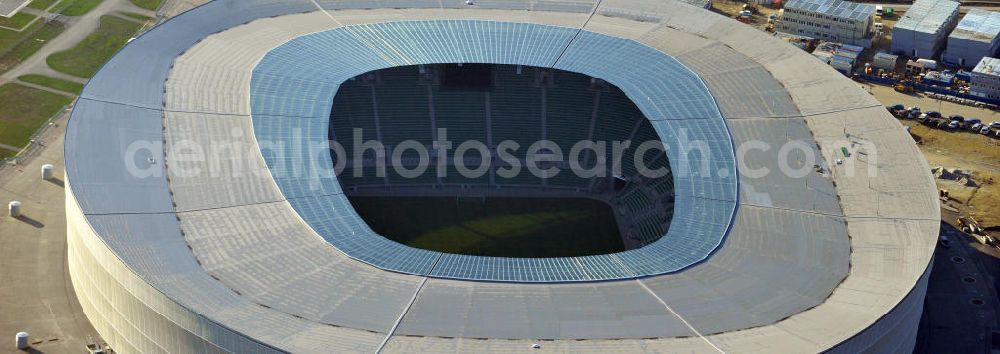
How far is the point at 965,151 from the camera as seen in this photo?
94875 millimetres

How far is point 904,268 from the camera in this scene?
2514 inches

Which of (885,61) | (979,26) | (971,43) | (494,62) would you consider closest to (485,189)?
(494,62)

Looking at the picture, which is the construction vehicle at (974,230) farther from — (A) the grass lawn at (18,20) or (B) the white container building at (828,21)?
(A) the grass lawn at (18,20)

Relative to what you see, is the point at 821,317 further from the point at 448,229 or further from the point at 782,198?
the point at 448,229

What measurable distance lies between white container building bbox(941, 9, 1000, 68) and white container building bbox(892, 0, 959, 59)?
1.41 meters

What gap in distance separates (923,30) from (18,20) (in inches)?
3321

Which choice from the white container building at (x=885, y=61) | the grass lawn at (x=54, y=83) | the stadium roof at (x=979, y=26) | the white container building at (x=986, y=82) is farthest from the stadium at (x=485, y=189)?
the stadium roof at (x=979, y=26)

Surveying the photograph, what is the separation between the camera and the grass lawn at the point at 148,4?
395 ft

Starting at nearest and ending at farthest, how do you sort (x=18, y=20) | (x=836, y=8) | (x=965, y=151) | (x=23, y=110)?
(x=965, y=151) < (x=23, y=110) < (x=836, y=8) < (x=18, y=20)

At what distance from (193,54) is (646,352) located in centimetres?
4309

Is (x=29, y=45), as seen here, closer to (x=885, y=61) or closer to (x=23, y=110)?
(x=23, y=110)

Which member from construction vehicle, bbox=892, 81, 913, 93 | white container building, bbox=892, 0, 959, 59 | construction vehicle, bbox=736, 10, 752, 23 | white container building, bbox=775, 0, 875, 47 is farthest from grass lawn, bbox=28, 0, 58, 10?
white container building, bbox=892, 0, 959, 59

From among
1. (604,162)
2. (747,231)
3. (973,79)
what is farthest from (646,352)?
(973,79)

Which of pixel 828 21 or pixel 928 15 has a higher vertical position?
pixel 928 15
